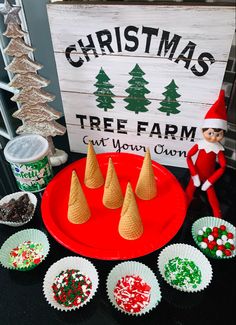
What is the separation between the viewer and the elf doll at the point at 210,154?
78 centimetres

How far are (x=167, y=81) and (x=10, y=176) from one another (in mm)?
594

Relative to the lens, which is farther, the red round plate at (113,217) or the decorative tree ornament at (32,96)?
the decorative tree ornament at (32,96)

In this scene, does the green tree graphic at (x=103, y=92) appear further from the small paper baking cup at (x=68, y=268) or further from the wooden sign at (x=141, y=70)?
the small paper baking cup at (x=68, y=268)

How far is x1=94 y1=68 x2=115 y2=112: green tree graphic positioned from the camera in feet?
3.00

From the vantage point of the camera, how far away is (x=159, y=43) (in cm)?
82

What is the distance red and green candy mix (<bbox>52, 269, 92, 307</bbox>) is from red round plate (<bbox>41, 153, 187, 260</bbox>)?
0.06 metres

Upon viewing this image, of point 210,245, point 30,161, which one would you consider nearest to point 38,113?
point 30,161

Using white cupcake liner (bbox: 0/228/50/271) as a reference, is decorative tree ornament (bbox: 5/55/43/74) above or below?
above

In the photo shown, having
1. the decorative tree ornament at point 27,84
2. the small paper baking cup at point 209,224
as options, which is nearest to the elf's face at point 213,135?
the small paper baking cup at point 209,224

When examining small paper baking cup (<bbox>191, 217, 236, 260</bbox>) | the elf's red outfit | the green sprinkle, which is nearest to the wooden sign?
the elf's red outfit

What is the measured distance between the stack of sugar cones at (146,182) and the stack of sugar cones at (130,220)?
12 cm

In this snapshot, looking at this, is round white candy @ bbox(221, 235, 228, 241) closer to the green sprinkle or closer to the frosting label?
the green sprinkle

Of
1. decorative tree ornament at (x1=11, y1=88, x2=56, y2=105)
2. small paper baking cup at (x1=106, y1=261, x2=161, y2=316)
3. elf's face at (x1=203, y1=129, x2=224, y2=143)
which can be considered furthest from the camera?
decorative tree ornament at (x1=11, y1=88, x2=56, y2=105)

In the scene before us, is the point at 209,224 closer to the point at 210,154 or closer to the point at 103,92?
the point at 210,154
